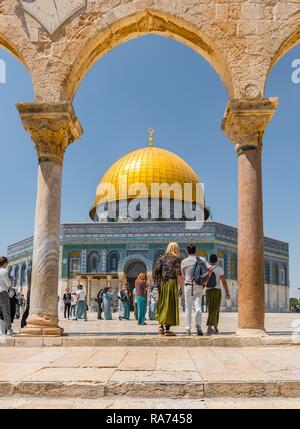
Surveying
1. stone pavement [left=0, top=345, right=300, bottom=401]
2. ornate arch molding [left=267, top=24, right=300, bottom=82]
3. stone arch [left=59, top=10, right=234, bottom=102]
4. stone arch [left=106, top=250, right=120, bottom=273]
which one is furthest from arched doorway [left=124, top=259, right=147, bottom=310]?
stone pavement [left=0, top=345, right=300, bottom=401]

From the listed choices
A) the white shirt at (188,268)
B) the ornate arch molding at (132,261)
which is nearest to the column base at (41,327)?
the white shirt at (188,268)

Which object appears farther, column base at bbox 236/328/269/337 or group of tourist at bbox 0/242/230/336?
group of tourist at bbox 0/242/230/336

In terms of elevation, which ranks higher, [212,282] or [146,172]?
[146,172]

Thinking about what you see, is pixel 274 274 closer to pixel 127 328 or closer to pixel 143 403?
pixel 127 328

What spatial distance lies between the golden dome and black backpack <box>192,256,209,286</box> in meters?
30.7

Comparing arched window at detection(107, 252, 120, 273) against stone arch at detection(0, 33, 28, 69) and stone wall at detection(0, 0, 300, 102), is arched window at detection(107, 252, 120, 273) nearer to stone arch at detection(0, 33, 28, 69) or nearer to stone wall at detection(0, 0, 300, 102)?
stone arch at detection(0, 33, 28, 69)

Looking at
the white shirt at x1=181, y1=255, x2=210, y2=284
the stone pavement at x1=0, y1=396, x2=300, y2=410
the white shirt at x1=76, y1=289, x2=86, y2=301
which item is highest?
the white shirt at x1=181, y1=255, x2=210, y2=284

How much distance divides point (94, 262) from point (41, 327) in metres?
29.5

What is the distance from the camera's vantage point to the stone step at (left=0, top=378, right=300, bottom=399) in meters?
3.41

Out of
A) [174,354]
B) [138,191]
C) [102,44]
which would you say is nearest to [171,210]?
[138,191]

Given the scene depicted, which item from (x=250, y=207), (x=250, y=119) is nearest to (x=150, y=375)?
(x=250, y=207)

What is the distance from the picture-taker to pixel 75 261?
1422 inches
